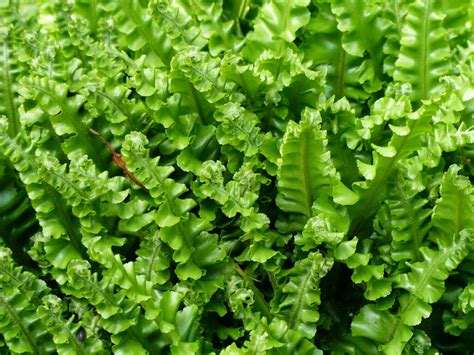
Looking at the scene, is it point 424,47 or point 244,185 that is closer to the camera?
point 244,185

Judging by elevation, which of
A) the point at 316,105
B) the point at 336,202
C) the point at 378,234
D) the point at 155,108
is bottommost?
the point at 378,234

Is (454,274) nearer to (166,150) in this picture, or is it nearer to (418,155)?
(418,155)

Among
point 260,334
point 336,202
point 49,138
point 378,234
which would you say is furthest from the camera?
point 49,138

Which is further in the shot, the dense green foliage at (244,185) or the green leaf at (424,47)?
the green leaf at (424,47)

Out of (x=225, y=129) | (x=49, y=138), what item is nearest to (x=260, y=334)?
(x=225, y=129)

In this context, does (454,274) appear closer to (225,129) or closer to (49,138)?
(225,129)

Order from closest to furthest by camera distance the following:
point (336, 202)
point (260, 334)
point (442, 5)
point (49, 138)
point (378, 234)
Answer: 1. point (260, 334)
2. point (336, 202)
3. point (378, 234)
4. point (49, 138)
5. point (442, 5)

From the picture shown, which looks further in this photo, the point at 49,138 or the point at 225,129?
the point at 49,138

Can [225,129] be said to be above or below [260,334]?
above
